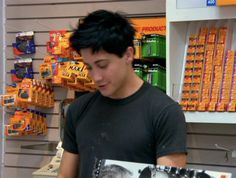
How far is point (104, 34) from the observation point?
47.4 inches

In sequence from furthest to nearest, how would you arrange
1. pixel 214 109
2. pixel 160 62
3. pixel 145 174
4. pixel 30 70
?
1. pixel 30 70
2. pixel 160 62
3. pixel 214 109
4. pixel 145 174

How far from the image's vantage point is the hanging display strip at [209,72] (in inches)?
82.0

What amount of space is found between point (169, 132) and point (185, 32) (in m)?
1.19

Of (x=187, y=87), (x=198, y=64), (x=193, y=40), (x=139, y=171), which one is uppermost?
(x=193, y=40)

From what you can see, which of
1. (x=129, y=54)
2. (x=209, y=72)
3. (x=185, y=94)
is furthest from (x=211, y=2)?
(x=129, y=54)

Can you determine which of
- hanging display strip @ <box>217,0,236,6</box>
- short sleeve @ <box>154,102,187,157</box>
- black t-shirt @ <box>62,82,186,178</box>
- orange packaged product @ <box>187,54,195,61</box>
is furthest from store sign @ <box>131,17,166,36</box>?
short sleeve @ <box>154,102,187,157</box>

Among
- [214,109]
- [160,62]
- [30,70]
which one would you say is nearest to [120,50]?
[214,109]

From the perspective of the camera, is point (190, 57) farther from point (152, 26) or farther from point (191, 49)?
point (152, 26)

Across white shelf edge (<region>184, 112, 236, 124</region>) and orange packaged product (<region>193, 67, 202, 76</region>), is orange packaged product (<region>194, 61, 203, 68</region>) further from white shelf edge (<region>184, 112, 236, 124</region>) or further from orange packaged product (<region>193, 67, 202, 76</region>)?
white shelf edge (<region>184, 112, 236, 124</region>)

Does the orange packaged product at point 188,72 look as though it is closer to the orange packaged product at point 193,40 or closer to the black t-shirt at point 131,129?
the orange packaged product at point 193,40

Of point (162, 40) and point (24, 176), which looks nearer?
point (162, 40)

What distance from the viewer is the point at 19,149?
283 centimetres

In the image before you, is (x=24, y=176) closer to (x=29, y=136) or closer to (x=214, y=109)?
(x=29, y=136)

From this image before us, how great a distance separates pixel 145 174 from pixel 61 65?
142cm
